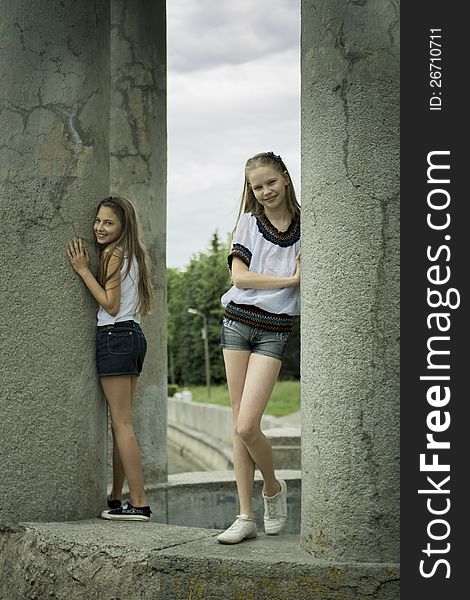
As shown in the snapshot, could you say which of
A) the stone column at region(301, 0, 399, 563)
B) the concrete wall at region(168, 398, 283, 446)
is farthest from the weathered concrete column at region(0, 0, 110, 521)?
the concrete wall at region(168, 398, 283, 446)

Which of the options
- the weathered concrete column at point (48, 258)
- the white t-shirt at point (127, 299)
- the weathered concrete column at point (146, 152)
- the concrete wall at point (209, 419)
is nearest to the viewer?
the weathered concrete column at point (48, 258)

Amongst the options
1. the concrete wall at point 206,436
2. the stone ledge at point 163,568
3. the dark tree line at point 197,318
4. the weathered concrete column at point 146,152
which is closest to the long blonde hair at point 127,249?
the stone ledge at point 163,568

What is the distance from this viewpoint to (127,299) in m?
6.15

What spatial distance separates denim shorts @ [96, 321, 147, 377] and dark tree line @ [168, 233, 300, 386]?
175 feet

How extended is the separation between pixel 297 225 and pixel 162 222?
3385 mm

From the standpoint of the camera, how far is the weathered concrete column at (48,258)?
5898 mm

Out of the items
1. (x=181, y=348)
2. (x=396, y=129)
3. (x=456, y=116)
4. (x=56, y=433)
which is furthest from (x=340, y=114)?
(x=181, y=348)

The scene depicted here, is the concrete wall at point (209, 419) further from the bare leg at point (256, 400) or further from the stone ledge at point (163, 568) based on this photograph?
the bare leg at point (256, 400)

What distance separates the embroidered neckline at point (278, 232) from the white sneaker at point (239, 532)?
4.31ft

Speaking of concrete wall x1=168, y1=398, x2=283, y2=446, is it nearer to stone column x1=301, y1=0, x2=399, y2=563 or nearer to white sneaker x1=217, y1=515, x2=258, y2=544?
white sneaker x1=217, y1=515, x2=258, y2=544

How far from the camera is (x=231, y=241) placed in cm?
569

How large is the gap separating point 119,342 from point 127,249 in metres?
0.50

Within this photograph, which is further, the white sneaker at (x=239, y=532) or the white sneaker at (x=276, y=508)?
the white sneaker at (x=276, y=508)

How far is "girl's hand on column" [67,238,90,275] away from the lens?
6.00 meters
